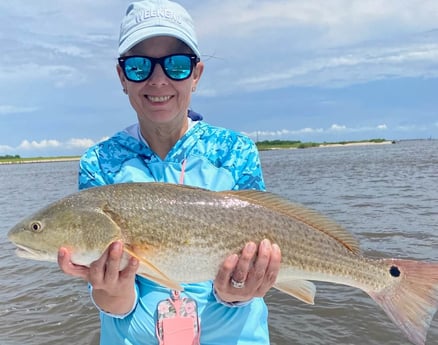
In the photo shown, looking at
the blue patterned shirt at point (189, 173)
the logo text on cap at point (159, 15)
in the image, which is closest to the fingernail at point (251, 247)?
the blue patterned shirt at point (189, 173)

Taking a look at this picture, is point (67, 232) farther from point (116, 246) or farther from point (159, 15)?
point (159, 15)

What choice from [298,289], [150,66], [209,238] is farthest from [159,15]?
[298,289]

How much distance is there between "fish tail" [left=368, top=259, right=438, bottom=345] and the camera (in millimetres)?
3096

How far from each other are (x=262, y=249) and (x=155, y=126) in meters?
1.30

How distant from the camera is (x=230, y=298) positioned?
3092mm

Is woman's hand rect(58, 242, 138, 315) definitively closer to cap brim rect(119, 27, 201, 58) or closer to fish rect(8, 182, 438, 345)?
fish rect(8, 182, 438, 345)

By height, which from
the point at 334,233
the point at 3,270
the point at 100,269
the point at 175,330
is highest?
the point at 334,233

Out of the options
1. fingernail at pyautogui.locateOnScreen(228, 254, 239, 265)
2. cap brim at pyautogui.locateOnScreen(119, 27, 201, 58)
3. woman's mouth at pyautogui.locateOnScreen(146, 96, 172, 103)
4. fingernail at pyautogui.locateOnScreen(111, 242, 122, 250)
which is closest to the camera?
→ fingernail at pyautogui.locateOnScreen(111, 242, 122, 250)

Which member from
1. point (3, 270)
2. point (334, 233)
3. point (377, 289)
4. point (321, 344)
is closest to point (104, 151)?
point (334, 233)

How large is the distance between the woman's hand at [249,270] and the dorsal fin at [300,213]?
12.1 inches

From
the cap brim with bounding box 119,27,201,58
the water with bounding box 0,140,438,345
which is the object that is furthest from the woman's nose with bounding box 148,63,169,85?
the water with bounding box 0,140,438,345

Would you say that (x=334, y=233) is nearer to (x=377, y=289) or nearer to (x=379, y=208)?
(x=377, y=289)

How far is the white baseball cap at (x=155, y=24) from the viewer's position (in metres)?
3.26

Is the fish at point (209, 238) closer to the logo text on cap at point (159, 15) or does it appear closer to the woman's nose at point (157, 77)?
the woman's nose at point (157, 77)
